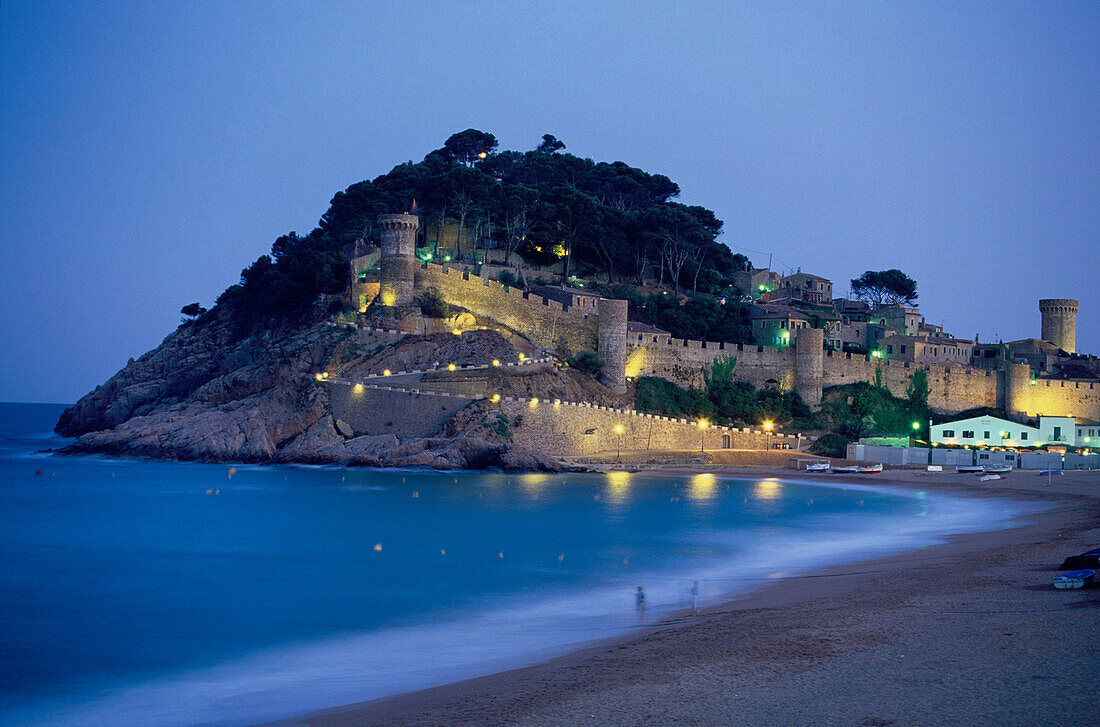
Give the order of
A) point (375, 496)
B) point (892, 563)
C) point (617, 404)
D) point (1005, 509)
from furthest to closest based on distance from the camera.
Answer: point (617, 404), point (375, 496), point (1005, 509), point (892, 563)

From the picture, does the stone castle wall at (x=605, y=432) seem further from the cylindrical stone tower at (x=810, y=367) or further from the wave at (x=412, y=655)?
the wave at (x=412, y=655)

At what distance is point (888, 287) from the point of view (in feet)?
178

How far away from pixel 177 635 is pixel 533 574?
5.67 meters

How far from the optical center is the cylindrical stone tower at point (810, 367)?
1353 inches

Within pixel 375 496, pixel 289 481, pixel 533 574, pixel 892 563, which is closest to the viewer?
pixel 892 563

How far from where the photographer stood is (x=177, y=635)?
1058 cm

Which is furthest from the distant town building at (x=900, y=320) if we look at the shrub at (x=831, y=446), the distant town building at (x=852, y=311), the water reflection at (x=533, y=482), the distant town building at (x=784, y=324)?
the water reflection at (x=533, y=482)

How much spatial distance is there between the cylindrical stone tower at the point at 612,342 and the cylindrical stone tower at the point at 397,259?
740 centimetres

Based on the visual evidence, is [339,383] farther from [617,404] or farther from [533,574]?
[533,574]

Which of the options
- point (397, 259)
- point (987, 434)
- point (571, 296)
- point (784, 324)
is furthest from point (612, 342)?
point (987, 434)

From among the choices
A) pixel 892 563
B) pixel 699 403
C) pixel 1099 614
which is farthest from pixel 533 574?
pixel 699 403

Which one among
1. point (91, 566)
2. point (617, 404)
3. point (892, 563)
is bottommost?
point (91, 566)

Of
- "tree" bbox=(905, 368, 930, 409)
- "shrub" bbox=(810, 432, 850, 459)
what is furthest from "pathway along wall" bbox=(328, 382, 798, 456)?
"tree" bbox=(905, 368, 930, 409)

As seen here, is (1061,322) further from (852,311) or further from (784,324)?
(784,324)
